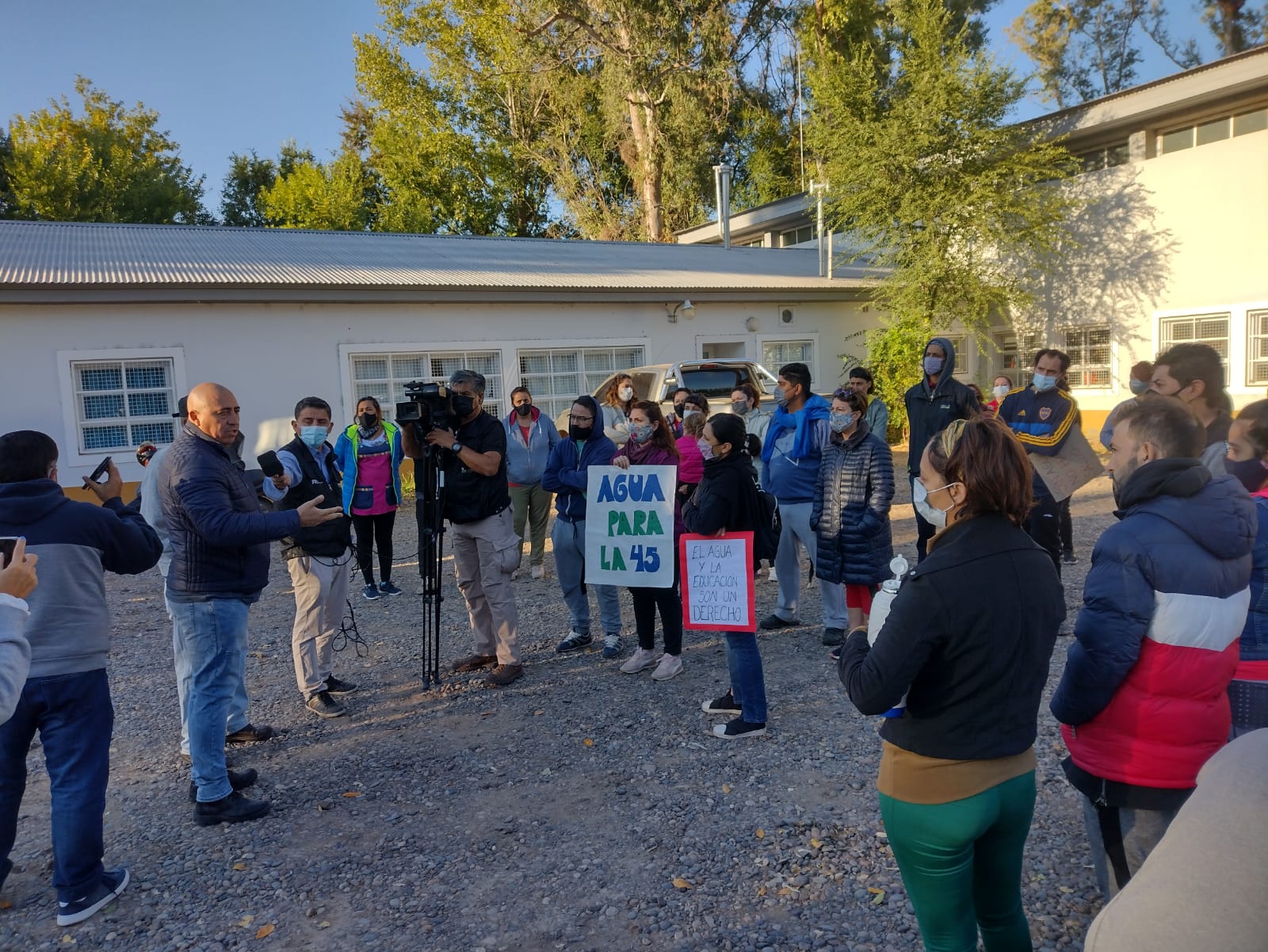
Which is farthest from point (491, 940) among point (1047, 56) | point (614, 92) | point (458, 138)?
point (1047, 56)

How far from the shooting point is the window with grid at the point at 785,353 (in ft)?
59.3

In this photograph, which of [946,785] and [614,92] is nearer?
[946,785]

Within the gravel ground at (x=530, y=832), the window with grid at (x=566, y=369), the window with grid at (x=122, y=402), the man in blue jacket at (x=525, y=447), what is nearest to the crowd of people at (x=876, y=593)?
the gravel ground at (x=530, y=832)

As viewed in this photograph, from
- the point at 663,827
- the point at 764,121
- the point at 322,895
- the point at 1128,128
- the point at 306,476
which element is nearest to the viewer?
the point at 322,895

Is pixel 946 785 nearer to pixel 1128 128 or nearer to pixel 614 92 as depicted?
pixel 1128 128

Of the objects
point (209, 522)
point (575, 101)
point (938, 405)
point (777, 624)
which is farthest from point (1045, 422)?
point (575, 101)

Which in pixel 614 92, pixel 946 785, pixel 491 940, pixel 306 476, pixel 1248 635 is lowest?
pixel 491 940

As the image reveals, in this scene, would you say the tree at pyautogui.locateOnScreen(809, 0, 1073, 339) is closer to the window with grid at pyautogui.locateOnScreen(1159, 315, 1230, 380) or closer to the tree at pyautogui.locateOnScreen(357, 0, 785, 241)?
the window with grid at pyautogui.locateOnScreen(1159, 315, 1230, 380)

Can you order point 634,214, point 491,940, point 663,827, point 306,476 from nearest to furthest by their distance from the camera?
point 491,940 → point 663,827 → point 306,476 → point 634,214

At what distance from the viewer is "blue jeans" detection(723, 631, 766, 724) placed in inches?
179

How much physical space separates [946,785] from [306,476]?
4156 millimetres

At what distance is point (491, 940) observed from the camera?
3.05 meters

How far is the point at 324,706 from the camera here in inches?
208

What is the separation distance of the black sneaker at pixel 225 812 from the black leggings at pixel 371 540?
13.7 ft
